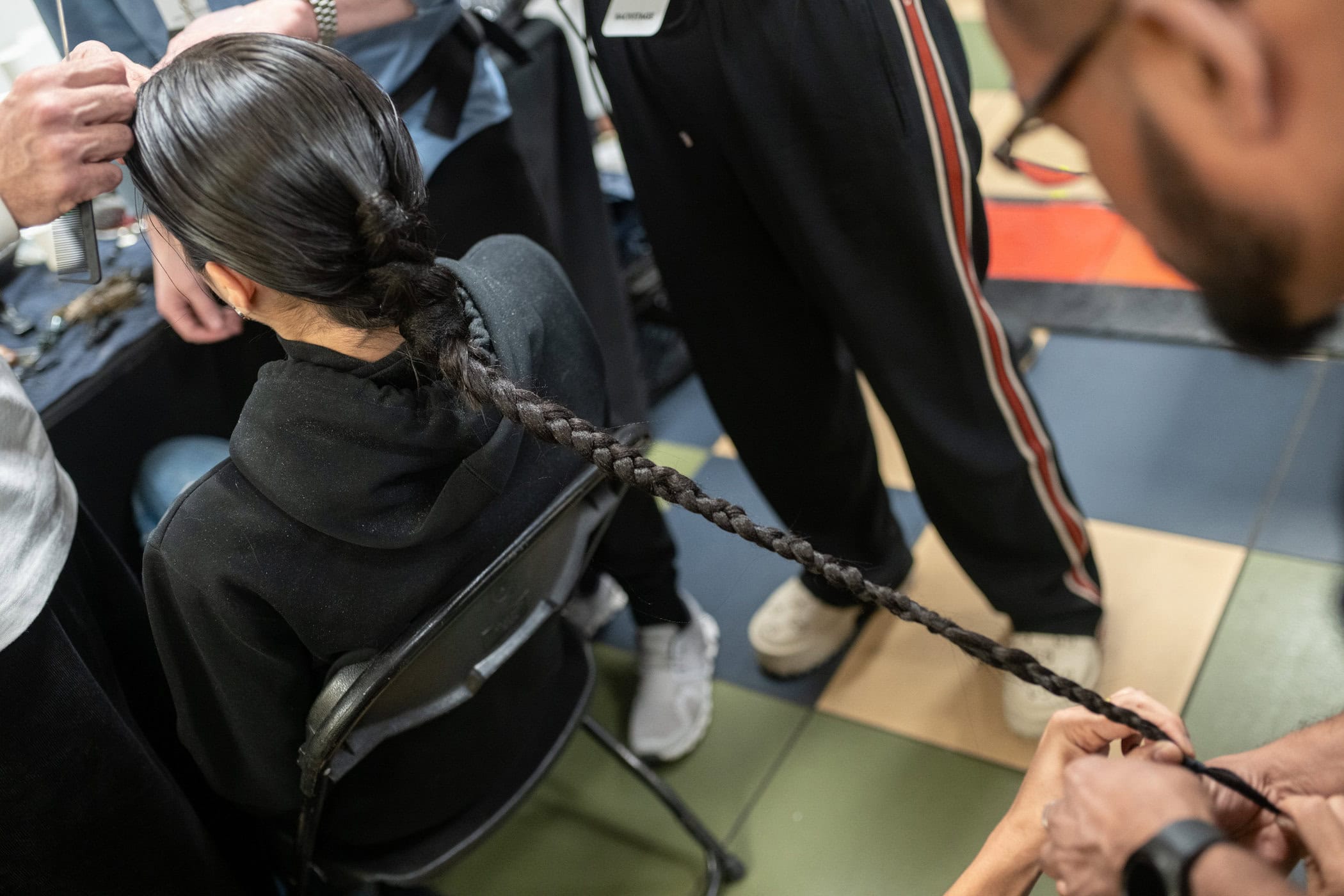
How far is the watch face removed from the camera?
26.5 inches

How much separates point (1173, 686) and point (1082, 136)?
3.95 ft

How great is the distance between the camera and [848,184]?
1.27 meters

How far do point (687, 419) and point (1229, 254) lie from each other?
190cm

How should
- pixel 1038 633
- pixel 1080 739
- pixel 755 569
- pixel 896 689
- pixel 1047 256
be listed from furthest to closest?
pixel 1047 256
pixel 755 569
pixel 896 689
pixel 1038 633
pixel 1080 739

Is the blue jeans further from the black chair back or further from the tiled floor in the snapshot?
the tiled floor

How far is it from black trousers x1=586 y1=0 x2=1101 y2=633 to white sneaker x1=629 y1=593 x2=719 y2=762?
25 cm

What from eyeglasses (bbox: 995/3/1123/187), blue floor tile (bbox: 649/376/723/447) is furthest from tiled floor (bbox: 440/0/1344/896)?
eyeglasses (bbox: 995/3/1123/187)

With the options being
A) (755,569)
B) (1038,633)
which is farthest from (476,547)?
(755,569)

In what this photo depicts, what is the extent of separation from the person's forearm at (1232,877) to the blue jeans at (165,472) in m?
1.13

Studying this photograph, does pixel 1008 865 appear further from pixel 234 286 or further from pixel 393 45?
pixel 393 45

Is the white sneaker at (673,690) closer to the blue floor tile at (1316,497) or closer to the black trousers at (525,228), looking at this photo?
the black trousers at (525,228)

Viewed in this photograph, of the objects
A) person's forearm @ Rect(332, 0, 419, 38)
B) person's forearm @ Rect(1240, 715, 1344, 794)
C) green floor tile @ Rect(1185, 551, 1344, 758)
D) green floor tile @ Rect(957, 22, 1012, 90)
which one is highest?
person's forearm @ Rect(332, 0, 419, 38)

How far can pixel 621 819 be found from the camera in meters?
1.68

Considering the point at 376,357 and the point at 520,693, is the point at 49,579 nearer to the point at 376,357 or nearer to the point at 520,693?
the point at 376,357
